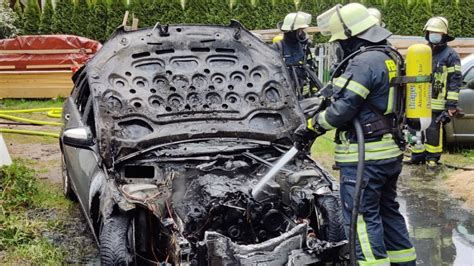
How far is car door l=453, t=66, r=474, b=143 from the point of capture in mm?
9148

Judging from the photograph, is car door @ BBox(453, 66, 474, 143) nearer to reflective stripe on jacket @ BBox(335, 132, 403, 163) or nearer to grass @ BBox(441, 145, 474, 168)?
grass @ BBox(441, 145, 474, 168)

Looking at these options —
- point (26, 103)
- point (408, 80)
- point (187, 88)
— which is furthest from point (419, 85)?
point (26, 103)

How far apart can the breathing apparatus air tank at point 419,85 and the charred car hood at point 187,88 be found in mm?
1205

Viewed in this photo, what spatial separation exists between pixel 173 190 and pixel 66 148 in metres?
2.31

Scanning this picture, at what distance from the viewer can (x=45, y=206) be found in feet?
22.1

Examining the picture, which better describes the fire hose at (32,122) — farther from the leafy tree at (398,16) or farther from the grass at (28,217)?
the leafy tree at (398,16)

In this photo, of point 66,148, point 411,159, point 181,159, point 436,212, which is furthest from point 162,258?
point 411,159

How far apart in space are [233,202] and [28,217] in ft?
9.92

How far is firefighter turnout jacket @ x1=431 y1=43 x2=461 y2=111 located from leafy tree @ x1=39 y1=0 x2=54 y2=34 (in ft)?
38.0

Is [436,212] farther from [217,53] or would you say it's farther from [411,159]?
[217,53]

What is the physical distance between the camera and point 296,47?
28.7 ft

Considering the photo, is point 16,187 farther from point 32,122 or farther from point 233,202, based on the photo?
point 32,122

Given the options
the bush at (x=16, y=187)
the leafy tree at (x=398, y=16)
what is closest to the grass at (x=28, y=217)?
the bush at (x=16, y=187)

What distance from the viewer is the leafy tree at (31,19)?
55.7ft
